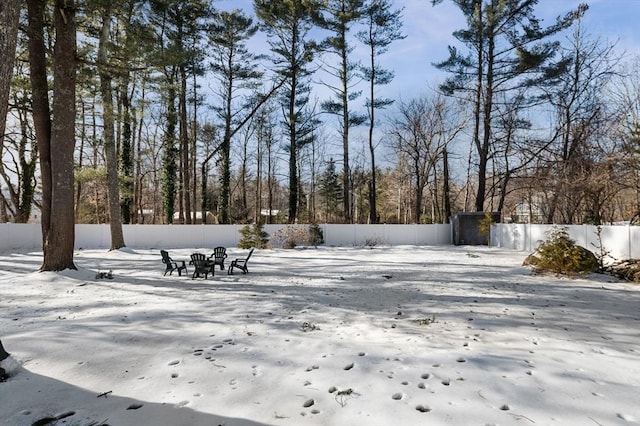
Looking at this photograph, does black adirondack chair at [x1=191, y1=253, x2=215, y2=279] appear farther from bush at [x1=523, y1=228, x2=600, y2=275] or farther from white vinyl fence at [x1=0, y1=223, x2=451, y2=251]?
white vinyl fence at [x1=0, y1=223, x2=451, y2=251]

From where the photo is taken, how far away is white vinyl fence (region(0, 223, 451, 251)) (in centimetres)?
1722

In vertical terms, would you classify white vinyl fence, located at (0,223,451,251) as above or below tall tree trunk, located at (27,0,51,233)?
below

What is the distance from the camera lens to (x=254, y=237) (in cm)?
1742

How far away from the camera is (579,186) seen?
12312 millimetres

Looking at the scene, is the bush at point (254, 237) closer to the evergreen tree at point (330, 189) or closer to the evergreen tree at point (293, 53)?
the evergreen tree at point (293, 53)

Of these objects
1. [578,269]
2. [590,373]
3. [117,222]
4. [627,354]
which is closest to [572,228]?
[578,269]

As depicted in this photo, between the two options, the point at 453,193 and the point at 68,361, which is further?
the point at 453,193

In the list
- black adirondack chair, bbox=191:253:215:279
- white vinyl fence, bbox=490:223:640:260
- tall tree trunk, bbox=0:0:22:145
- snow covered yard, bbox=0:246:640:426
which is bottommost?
snow covered yard, bbox=0:246:640:426

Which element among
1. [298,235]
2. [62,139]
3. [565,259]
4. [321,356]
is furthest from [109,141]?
[565,259]

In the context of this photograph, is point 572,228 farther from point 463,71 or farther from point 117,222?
point 117,222

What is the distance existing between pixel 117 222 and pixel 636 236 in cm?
1698

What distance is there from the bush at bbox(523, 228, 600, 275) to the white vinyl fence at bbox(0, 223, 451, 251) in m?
11.2

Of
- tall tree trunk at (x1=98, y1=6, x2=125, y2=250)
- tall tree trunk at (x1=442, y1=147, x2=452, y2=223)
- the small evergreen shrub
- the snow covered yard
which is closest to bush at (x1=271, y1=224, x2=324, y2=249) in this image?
the small evergreen shrub

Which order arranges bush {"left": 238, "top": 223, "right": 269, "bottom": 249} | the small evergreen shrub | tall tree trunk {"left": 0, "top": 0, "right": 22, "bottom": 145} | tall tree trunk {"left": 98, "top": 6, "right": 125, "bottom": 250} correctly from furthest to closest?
1. the small evergreen shrub
2. bush {"left": 238, "top": 223, "right": 269, "bottom": 249}
3. tall tree trunk {"left": 98, "top": 6, "right": 125, "bottom": 250}
4. tall tree trunk {"left": 0, "top": 0, "right": 22, "bottom": 145}
